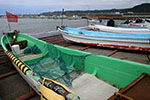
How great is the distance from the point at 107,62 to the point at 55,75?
1796 mm

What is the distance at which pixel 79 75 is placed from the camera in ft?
11.7

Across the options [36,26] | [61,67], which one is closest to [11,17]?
[61,67]

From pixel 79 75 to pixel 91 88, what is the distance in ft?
2.53

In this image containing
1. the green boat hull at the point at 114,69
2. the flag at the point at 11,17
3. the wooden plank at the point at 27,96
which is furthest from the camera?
the flag at the point at 11,17

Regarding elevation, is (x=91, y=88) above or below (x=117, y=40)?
below

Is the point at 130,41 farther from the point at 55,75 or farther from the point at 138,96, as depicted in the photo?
the point at 138,96

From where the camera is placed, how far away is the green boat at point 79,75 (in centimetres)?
214

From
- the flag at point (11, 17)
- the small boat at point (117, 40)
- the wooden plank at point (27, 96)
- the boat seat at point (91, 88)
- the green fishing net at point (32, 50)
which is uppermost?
the flag at point (11, 17)

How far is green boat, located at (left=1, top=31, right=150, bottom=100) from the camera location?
2145 mm

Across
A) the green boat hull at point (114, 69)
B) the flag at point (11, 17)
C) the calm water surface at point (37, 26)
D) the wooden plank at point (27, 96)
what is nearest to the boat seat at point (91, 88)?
the green boat hull at point (114, 69)

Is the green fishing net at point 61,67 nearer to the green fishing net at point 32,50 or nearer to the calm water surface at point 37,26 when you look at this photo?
the green fishing net at point 32,50

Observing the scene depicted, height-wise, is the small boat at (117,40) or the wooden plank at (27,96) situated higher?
the small boat at (117,40)

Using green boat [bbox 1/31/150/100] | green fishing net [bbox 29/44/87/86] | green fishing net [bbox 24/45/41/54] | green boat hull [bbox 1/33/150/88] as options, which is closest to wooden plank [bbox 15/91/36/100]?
green boat [bbox 1/31/150/100]

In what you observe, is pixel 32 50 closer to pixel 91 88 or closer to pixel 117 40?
pixel 91 88
